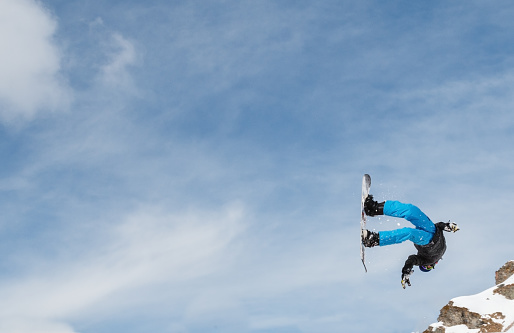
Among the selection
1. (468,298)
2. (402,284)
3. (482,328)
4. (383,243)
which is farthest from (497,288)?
(383,243)

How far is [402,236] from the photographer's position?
A: 14516 millimetres

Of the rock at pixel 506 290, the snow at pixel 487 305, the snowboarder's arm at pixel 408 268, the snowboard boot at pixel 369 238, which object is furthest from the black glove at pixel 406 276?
the rock at pixel 506 290

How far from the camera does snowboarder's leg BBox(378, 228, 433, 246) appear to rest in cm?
1450

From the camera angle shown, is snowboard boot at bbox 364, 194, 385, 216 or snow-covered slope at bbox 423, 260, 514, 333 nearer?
snowboard boot at bbox 364, 194, 385, 216

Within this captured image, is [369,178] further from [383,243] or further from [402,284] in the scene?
[402,284]

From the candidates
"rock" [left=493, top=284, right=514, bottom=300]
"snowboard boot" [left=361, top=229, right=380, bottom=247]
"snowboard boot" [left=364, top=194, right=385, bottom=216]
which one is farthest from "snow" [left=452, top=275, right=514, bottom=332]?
"snowboard boot" [left=364, top=194, right=385, bottom=216]

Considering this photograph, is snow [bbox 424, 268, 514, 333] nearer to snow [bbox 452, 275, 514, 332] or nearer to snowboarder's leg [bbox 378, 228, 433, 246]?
snow [bbox 452, 275, 514, 332]

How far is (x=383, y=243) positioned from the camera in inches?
575

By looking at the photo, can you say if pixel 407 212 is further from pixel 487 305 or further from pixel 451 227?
pixel 487 305

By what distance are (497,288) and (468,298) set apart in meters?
1.43

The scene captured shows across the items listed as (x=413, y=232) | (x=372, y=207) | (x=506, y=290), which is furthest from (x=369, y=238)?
(x=506, y=290)

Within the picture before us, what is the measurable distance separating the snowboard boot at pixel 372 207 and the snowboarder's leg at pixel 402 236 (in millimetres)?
797

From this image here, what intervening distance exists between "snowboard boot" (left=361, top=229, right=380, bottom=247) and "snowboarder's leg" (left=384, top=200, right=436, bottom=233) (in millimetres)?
866

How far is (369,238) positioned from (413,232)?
140cm
